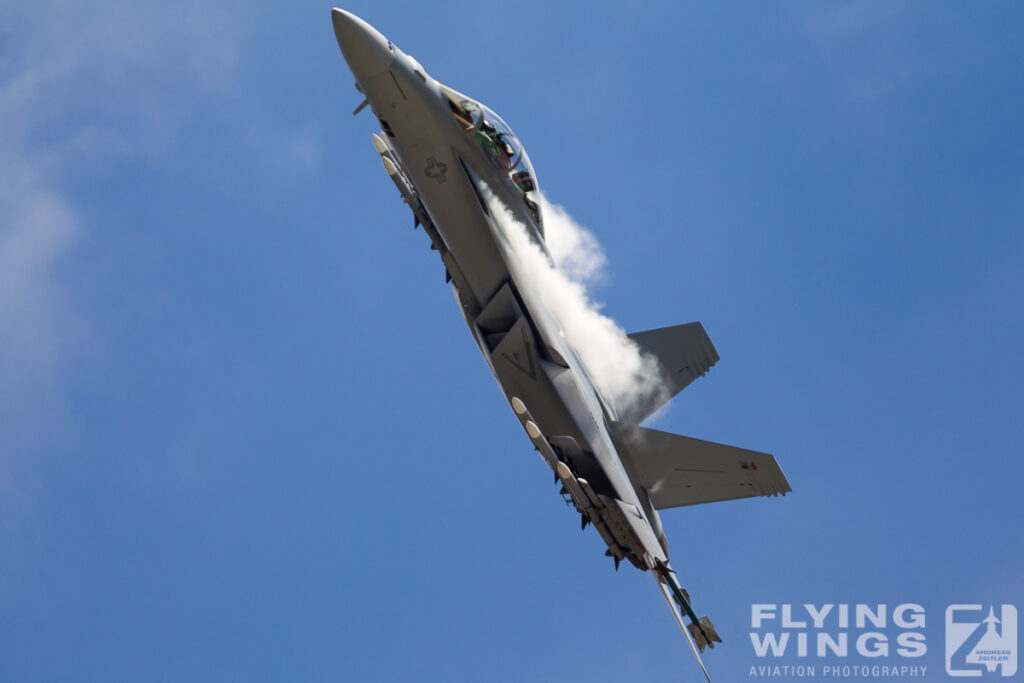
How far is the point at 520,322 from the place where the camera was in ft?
67.2

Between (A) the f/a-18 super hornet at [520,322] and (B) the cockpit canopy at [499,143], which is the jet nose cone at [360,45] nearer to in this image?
(A) the f/a-18 super hornet at [520,322]

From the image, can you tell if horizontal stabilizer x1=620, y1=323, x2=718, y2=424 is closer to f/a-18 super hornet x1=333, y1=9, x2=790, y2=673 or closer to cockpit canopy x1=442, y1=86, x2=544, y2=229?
f/a-18 super hornet x1=333, y1=9, x2=790, y2=673

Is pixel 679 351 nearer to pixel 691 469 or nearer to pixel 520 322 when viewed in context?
pixel 691 469

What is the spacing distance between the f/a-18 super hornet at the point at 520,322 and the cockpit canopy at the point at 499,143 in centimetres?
3

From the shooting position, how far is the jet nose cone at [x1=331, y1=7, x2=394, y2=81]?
17.9m

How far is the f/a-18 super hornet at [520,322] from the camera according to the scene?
18938 mm

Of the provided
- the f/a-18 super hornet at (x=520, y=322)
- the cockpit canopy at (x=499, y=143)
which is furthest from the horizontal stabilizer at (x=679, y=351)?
the cockpit canopy at (x=499, y=143)

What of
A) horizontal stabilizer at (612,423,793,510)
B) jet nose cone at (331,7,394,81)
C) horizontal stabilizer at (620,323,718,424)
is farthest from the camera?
horizontal stabilizer at (620,323,718,424)

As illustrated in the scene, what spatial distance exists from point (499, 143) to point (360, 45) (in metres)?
3.44

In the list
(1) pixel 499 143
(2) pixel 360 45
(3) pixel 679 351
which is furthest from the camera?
(3) pixel 679 351

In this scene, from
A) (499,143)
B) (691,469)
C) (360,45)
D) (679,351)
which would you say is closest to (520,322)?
(499,143)

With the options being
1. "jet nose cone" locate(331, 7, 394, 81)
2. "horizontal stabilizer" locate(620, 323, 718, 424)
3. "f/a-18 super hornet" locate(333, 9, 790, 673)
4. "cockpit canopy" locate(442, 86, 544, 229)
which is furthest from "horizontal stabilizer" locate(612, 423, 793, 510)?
"jet nose cone" locate(331, 7, 394, 81)

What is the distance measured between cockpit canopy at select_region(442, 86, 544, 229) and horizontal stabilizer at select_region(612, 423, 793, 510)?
5.00 m

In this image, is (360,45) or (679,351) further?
(679,351)
